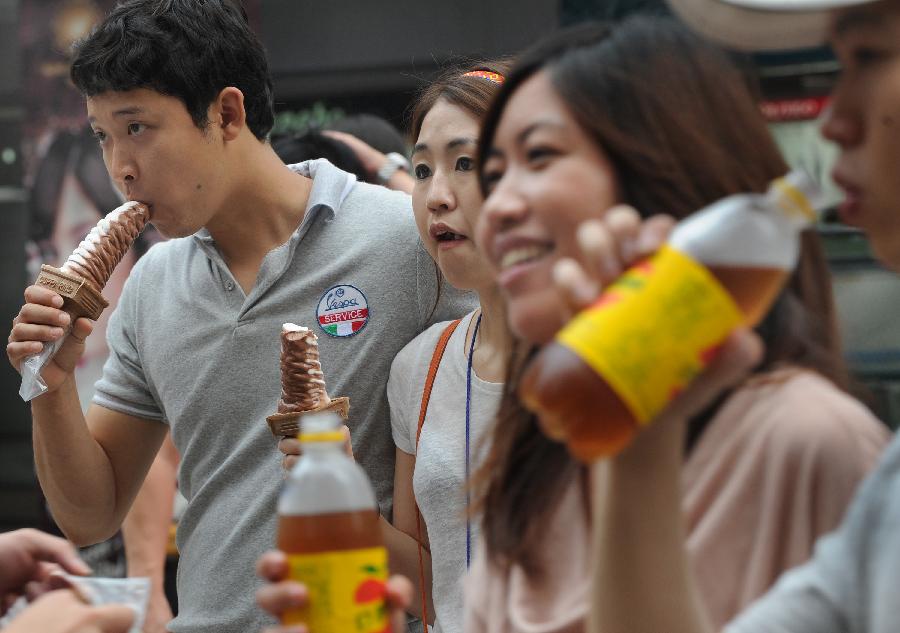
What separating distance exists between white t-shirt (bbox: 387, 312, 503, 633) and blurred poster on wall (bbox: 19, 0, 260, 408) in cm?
428

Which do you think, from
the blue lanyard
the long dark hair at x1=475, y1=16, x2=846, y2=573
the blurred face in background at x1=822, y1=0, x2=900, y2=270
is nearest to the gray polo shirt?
the blue lanyard

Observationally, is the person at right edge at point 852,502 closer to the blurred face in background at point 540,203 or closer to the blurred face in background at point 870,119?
the blurred face in background at point 870,119

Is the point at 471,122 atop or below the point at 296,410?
atop

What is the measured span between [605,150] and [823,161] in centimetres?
385

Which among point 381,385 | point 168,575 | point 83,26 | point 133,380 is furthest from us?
point 83,26

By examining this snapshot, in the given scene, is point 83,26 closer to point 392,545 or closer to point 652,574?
point 392,545

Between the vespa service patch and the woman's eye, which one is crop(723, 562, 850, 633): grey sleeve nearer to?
the woman's eye

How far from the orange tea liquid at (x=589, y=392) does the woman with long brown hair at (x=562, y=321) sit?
269 millimetres

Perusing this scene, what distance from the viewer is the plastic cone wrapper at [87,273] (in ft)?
10.6

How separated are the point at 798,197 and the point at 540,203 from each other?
0.42 metres

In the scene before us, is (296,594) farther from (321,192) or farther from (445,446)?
(321,192)

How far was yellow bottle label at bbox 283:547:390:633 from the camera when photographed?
1498 millimetres

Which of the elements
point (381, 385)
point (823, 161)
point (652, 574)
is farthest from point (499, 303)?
point (823, 161)

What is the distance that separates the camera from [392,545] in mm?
3166
